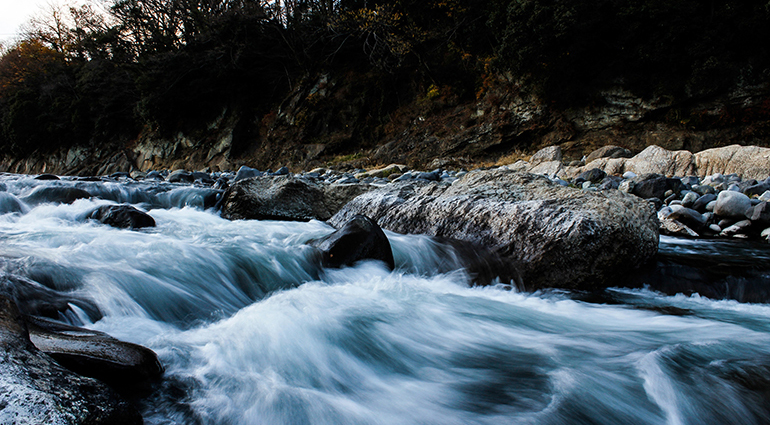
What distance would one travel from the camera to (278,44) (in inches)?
760

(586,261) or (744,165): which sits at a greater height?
(744,165)

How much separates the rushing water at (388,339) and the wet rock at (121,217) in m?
0.51

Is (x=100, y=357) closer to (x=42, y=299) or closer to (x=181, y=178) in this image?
(x=42, y=299)

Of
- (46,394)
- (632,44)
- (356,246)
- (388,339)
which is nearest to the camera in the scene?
(46,394)

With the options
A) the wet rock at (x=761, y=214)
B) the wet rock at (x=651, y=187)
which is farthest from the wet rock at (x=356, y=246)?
the wet rock at (x=651, y=187)

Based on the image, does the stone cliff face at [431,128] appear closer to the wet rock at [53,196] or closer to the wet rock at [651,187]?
the wet rock at [651,187]

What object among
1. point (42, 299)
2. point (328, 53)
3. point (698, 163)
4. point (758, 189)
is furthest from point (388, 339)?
point (328, 53)

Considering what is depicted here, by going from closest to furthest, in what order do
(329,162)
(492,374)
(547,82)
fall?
(492,374) → (547,82) → (329,162)

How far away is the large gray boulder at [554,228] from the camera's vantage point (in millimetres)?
3100

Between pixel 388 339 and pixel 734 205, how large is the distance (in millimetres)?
5179

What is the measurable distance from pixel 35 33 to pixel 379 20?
2941 cm

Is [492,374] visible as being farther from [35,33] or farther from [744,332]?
[35,33]

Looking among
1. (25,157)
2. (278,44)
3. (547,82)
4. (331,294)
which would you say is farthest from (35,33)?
(331,294)

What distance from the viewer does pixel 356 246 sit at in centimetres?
339
